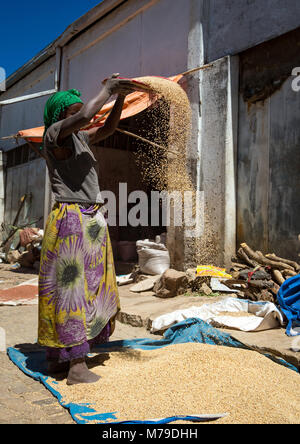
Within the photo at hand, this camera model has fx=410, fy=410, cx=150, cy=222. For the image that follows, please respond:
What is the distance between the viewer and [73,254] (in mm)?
2471

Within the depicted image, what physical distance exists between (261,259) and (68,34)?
7.18 m

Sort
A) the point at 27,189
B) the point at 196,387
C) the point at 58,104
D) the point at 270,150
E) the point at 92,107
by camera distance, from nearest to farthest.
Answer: the point at 196,387, the point at 92,107, the point at 58,104, the point at 270,150, the point at 27,189

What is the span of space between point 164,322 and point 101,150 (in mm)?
6134

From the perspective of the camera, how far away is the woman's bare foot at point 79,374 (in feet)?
7.69

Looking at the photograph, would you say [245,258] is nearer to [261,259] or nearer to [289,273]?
[261,259]

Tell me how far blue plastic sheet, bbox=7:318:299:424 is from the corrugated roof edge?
670 centimetres

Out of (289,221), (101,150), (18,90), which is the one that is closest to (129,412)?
(289,221)

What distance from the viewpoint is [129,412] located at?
1.93 meters

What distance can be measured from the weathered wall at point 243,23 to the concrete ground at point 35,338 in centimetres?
327

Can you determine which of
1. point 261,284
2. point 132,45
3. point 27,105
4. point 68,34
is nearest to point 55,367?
point 261,284

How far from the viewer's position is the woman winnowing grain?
7.90 feet

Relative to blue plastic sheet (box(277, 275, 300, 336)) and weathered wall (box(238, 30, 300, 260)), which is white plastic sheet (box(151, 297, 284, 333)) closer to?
blue plastic sheet (box(277, 275, 300, 336))

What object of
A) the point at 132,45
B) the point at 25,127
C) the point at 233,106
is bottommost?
the point at 233,106

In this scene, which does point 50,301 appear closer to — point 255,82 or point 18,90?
point 255,82
